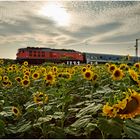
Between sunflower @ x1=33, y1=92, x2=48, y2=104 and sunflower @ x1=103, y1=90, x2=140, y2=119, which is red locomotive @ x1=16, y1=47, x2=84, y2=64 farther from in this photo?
sunflower @ x1=103, y1=90, x2=140, y2=119

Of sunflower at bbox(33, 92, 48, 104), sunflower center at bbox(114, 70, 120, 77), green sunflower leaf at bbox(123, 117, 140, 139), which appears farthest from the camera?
sunflower center at bbox(114, 70, 120, 77)

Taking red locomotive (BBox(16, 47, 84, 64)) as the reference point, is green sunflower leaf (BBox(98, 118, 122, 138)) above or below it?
below

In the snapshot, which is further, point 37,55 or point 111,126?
point 37,55

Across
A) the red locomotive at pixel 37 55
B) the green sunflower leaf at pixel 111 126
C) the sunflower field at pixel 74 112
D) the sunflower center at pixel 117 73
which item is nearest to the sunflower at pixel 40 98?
the sunflower field at pixel 74 112

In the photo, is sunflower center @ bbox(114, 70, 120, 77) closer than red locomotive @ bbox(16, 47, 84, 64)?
Yes

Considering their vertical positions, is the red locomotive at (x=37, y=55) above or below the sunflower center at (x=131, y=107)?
above

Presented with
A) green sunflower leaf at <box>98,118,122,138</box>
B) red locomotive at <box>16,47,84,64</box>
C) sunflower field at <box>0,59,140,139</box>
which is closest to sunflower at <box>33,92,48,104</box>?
sunflower field at <box>0,59,140,139</box>

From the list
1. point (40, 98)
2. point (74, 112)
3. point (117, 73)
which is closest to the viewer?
point (74, 112)

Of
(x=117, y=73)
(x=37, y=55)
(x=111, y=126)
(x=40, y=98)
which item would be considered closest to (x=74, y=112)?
(x=40, y=98)

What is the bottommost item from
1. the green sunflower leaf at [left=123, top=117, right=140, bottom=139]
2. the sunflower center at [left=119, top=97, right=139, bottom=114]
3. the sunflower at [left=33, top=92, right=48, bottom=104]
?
the green sunflower leaf at [left=123, top=117, right=140, bottom=139]

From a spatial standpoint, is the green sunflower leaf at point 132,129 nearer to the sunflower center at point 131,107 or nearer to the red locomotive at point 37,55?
the sunflower center at point 131,107

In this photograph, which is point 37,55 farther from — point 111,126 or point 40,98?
point 111,126

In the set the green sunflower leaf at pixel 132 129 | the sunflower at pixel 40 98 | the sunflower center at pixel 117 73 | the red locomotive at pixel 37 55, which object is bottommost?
the green sunflower leaf at pixel 132 129

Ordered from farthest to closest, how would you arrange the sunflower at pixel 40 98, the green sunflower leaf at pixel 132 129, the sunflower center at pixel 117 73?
1. the sunflower center at pixel 117 73
2. the sunflower at pixel 40 98
3. the green sunflower leaf at pixel 132 129
